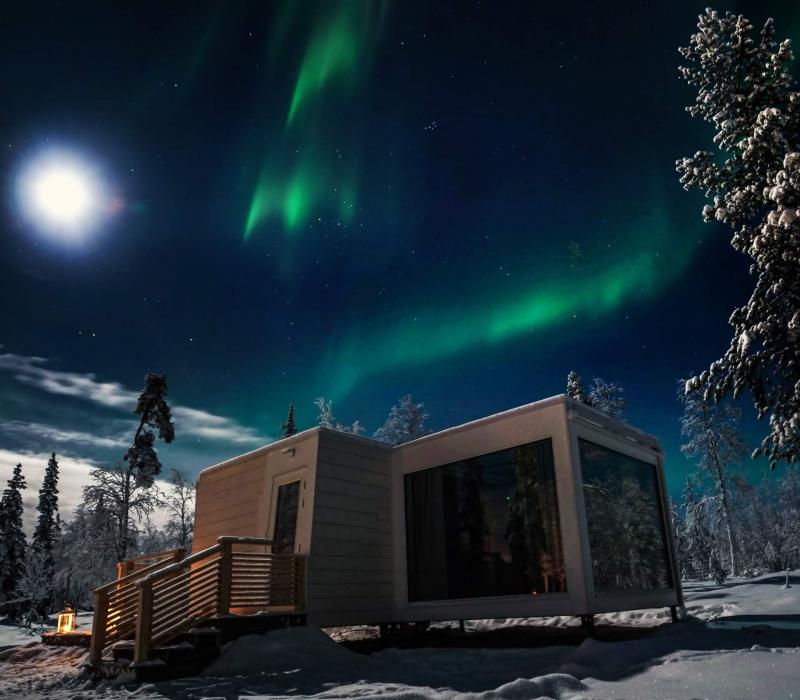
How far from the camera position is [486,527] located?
823cm

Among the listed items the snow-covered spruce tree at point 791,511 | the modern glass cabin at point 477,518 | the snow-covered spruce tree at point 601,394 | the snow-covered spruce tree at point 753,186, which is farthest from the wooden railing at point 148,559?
the snow-covered spruce tree at point 791,511

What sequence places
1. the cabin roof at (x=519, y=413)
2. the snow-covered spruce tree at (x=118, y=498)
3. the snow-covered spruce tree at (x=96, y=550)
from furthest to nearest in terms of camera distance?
the snow-covered spruce tree at (x=96, y=550)
the snow-covered spruce tree at (x=118, y=498)
the cabin roof at (x=519, y=413)

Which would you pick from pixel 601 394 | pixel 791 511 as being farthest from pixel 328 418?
pixel 791 511

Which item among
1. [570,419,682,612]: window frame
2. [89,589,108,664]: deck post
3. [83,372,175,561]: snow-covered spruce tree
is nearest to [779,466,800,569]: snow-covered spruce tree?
[570,419,682,612]: window frame

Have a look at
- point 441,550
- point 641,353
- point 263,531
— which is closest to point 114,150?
point 263,531

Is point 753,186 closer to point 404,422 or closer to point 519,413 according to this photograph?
point 519,413

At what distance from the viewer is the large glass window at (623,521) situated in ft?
25.1

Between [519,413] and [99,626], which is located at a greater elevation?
[519,413]

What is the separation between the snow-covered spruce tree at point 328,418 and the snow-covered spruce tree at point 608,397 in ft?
38.6

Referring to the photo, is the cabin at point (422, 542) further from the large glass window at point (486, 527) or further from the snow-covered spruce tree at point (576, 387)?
the snow-covered spruce tree at point (576, 387)

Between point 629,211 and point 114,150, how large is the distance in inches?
657

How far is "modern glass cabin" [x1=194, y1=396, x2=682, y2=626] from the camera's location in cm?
752

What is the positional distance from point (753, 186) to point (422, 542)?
8.96 metres

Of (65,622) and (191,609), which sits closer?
(191,609)
